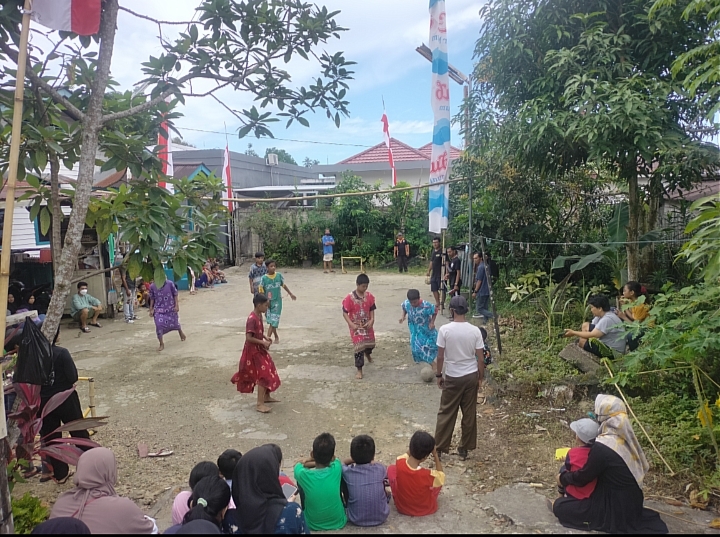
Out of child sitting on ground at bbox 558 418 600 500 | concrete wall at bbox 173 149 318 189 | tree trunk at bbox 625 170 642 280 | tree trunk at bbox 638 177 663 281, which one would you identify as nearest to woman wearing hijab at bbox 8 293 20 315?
child sitting on ground at bbox 558 418 600 500

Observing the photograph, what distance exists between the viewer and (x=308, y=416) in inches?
232

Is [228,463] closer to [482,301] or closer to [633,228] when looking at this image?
[482,301]

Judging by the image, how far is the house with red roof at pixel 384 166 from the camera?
2248cm

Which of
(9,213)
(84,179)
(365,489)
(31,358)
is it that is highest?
(84,179)

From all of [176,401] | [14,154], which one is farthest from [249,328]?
[14,154]

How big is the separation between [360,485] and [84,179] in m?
2.90

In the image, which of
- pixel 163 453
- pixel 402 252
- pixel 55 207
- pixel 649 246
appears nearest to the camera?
pixel 55 207

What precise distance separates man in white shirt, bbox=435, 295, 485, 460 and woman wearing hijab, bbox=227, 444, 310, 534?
194 cm

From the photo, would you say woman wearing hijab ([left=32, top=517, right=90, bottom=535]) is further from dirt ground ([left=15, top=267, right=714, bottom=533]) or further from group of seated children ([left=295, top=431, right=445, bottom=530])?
dirt ground ([left=15, top=267, right=714, bottom=533])

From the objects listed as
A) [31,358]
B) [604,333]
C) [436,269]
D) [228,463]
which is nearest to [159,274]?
[31,358]

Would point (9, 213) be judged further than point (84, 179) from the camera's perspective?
No

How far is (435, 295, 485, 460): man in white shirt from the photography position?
4.65 metres

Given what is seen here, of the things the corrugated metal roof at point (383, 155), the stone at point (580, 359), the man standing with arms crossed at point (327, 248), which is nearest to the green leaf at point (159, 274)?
the stone at point (580, 359)

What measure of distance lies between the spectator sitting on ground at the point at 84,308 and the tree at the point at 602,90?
866cm
